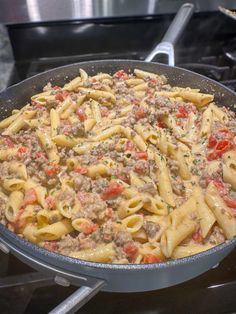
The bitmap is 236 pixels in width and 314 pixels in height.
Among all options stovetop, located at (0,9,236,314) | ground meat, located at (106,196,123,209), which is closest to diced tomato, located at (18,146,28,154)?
ground meat, located at (106,196,123,209)

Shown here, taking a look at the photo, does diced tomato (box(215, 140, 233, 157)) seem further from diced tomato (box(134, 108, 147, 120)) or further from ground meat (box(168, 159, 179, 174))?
diced tomato (box(134, 108, 147, 120))

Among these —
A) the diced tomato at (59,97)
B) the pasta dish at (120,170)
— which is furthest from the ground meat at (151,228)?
the diced tomato at (59,97)

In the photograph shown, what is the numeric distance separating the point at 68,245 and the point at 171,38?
4.94ft

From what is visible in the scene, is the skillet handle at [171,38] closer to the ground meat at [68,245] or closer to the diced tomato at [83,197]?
the diced tomato at [83,197]

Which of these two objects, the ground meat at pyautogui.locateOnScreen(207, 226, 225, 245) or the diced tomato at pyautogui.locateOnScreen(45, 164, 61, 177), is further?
the diced tomato at pyautogui.locateOnScreen(45, 164, 61, 177)

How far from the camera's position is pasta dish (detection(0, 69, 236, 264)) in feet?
4.98

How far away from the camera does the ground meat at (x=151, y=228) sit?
1517 mm

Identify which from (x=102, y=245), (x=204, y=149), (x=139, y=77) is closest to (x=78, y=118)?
(x=139, y=77)

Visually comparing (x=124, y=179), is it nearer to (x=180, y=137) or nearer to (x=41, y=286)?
(x=180, y=137)

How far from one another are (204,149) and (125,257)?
794 mm

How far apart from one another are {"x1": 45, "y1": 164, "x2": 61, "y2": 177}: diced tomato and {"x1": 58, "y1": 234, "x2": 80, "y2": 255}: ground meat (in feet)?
1.10

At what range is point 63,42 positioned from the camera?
3.18 m

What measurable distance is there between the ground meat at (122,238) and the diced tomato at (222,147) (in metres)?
0.70

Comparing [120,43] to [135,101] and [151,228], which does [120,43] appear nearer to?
[135,101]
